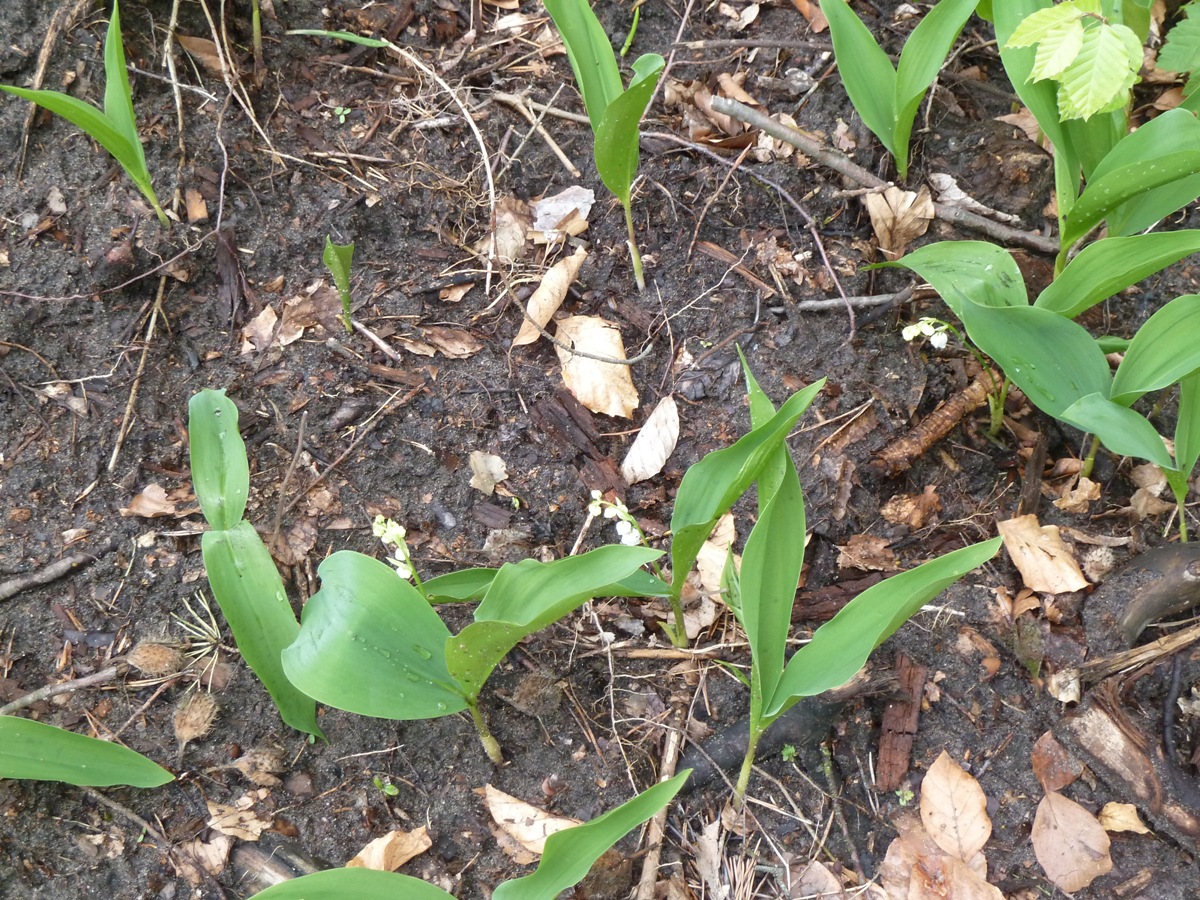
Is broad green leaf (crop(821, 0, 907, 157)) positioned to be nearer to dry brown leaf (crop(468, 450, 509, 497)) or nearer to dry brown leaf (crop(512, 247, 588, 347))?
dry brown leaf (crop(512, 247, 588, 347))

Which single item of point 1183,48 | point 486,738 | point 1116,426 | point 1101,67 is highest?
point 1101,67

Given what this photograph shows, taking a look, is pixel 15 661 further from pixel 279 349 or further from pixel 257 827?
pixel 279 349

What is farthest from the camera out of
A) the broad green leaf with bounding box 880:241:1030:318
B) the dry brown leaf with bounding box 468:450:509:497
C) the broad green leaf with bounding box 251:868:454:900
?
the dry brown leaf with bounding box 468:450:509:497

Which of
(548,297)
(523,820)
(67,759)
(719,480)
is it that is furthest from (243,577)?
(548,297)

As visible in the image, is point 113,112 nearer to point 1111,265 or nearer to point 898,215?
point 898,215

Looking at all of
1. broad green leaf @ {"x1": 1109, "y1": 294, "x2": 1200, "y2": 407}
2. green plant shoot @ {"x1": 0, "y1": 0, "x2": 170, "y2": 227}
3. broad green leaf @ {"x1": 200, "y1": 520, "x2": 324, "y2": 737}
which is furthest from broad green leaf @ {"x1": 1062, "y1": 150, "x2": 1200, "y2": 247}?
green plant shoot @ {"x1": 0, "y1": 0, "x2": 170, "y2": 227}

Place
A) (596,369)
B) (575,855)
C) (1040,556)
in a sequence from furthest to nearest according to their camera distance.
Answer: (596,369) < (1040,556) < (575,855)

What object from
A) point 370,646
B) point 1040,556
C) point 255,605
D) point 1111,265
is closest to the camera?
point 370,646
